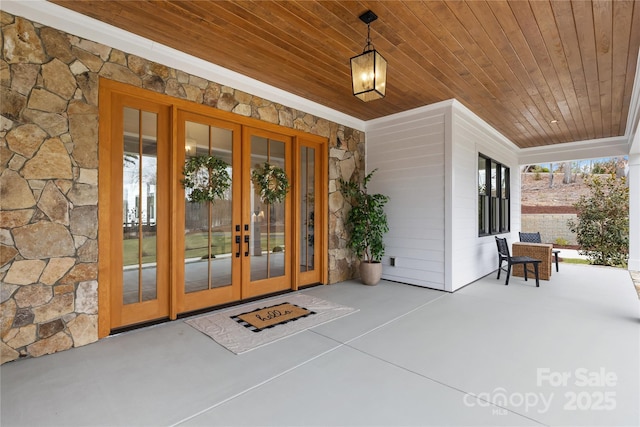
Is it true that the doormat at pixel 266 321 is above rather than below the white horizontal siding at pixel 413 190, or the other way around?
below

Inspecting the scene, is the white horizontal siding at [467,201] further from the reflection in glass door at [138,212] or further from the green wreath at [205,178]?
the reflection in glass door at [138,212]

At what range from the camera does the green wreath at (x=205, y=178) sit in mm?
3748

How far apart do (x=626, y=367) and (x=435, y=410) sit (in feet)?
6.18

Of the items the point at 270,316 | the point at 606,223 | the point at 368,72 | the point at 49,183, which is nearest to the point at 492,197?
the point at 606,223

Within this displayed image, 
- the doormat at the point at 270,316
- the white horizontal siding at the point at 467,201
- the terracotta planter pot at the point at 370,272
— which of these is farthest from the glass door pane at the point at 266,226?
the white horizontal siding at the point at 467,201

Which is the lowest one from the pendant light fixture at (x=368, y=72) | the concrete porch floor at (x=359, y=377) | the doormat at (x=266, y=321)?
the concrete porch floor at (x=359, y=377)

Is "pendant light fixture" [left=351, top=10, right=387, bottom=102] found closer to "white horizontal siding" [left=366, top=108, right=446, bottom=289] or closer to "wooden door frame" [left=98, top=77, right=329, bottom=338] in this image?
"wooden door frame" [left=98, top=77, right=329, bottom=338]

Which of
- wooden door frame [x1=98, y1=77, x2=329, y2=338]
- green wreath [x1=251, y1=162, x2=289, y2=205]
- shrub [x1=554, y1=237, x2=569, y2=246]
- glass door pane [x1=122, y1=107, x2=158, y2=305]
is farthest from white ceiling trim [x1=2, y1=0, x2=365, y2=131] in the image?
shrub [x1=554, y1=237, x2=569, y2=246]

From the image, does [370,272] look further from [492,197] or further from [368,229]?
[492,197]

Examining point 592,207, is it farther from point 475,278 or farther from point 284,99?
point 284,99

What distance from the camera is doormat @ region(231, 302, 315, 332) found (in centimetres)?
344

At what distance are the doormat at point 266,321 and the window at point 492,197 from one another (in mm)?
3908

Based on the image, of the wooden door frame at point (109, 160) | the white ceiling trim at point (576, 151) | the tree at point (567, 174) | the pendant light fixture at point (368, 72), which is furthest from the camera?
the tree at point (567, 174)

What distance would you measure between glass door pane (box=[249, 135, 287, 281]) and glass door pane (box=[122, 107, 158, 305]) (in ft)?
4.24
